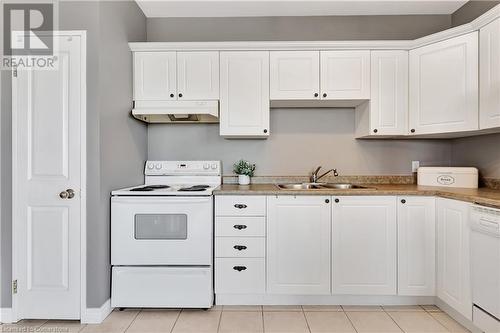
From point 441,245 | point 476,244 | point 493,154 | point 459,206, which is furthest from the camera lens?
point 493,154

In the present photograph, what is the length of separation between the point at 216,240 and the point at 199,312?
0.55 metres

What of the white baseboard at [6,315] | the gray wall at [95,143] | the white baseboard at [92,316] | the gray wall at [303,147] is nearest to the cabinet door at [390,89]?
the gray wall at [303,147]

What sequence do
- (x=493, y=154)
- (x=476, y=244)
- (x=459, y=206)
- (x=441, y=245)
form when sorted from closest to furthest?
1. (x=476, y=244)
2. (x=459, y=206)
3. (x=441, y=245)
4. (x=493, y=154)

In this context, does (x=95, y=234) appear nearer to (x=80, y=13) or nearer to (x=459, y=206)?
(x=80, y=13)

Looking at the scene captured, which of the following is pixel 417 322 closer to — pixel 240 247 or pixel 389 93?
pixel 240 247

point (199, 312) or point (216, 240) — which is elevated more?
point (216, 240)

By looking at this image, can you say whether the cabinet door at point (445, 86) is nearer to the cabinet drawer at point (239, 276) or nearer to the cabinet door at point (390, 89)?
the cabinet door at point (390, 89)

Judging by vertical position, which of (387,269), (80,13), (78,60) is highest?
(80,13)

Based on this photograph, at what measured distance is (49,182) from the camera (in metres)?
2.02

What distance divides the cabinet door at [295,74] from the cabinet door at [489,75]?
1.23m

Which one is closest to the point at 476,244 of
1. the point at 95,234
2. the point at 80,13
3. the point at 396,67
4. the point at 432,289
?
the point at 432,289

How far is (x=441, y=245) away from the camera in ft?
7.07

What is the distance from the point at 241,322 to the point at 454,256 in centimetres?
158

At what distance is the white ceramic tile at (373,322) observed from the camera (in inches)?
77.6
